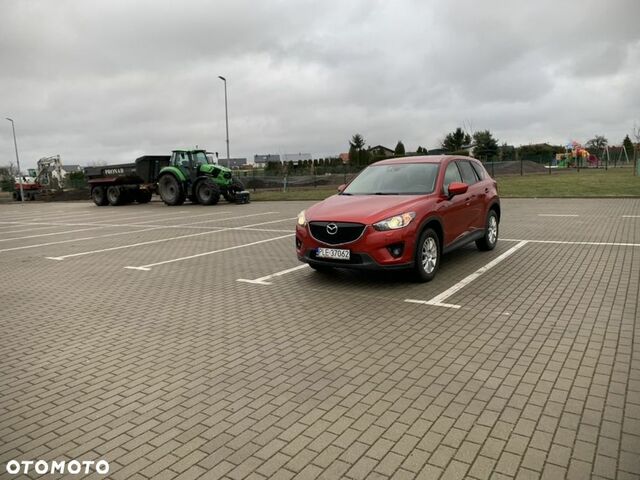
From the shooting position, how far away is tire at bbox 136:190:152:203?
28.5 m

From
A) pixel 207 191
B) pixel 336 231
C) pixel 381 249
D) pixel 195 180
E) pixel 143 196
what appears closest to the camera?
pixel 381 249

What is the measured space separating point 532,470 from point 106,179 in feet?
96.0

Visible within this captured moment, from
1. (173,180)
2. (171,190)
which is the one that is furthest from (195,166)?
(171,190)

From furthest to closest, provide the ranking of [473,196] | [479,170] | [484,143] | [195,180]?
[484,143]
[195,180]
[479,170]
[473,196]

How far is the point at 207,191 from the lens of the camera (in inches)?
933

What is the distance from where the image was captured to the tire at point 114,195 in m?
28.1

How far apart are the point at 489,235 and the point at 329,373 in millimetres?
6039

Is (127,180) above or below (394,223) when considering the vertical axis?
above

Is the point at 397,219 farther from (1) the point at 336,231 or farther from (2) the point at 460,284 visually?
(2) the point at 460,284

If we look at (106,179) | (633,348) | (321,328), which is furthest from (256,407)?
(106,179)

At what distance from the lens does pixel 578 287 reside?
627cm

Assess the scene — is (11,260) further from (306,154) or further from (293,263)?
(306,154)

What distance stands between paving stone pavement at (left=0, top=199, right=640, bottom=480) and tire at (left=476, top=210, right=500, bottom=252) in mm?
1242

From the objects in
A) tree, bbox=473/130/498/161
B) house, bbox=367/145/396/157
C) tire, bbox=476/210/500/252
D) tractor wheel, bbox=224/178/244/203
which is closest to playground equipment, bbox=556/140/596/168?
tree, bbox=473/130/498/161
